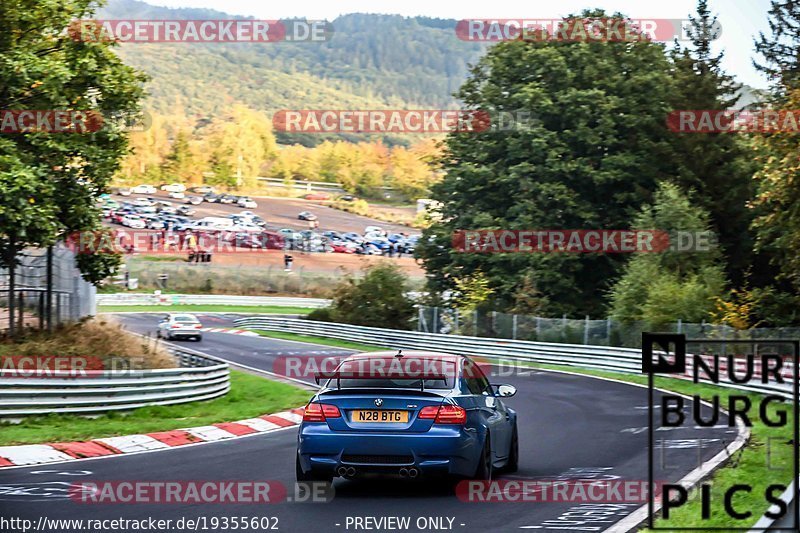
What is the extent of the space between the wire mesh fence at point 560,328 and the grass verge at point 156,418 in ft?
42.2

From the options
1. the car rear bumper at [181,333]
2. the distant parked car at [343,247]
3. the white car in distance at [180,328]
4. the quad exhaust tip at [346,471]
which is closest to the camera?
the quad exhaust tip at [346,471]

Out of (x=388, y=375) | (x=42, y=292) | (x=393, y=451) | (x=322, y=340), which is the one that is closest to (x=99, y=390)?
(x=42, y=292)

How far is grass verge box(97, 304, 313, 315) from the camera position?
254 feet

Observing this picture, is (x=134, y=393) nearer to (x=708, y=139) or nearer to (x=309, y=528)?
(x=309, y=528)

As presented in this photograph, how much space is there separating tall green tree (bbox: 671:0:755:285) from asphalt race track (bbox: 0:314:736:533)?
1155 inches

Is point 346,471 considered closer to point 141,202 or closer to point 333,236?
point 333,236

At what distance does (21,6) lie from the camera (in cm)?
2386

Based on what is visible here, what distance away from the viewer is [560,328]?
40750 millimetres

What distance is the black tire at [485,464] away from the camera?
37.0 ft

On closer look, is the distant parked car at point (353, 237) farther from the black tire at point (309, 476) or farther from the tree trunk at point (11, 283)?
the black tire at point (309, 476)

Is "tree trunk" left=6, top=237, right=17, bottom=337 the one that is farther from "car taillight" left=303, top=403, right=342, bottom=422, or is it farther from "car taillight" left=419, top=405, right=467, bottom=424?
"car taillight" left=419, top=405, right=467, bottom=424

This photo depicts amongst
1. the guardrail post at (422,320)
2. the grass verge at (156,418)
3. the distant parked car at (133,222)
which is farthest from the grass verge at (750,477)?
the distant parked car at (133,222)

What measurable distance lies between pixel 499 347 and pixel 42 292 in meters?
20.6

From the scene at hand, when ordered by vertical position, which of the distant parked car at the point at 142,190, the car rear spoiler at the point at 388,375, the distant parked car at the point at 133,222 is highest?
the distant parked car at the point at 142,190
